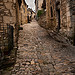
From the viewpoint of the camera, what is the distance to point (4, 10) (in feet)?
13.1

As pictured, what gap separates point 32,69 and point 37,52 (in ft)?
4.84

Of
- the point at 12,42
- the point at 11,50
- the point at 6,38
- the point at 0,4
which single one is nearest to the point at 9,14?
the point at 0,4

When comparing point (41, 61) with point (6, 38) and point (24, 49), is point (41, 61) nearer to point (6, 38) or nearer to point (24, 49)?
point (24, 49)

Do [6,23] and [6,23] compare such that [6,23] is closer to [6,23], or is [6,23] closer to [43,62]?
[6,23]

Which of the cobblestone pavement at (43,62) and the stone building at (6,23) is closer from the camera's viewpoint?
the cobblestone pavement at (43,62)

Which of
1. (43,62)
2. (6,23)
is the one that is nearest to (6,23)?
(6,23)

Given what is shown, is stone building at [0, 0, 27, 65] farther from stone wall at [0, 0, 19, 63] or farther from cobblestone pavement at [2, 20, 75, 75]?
cobblestone pavement at [2, 20, 75, 75]

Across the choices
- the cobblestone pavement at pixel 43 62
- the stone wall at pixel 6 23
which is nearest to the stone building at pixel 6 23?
the stone wall at pixel 6 23

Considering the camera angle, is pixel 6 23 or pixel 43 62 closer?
pixel 43 62

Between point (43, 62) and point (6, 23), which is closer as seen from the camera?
point (43, 62)

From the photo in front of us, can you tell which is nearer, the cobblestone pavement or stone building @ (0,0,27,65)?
the cobblestone pavement

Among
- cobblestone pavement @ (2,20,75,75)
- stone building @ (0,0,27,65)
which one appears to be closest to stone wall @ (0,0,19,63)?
stone building @ (0,0,27,65)

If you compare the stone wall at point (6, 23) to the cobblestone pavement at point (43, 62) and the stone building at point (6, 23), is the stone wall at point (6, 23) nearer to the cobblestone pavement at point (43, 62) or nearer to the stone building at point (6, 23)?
the stone building at point (6, 23)

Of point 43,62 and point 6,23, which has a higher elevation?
point 6,23
